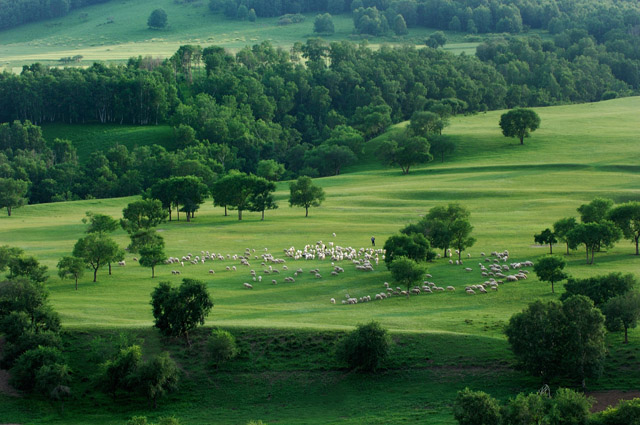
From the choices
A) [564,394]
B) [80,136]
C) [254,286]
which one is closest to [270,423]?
[564,394]

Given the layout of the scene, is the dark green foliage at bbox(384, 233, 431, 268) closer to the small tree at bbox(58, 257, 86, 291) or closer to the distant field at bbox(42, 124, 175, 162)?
the small tree at bbox(58, 257, 86, 291)

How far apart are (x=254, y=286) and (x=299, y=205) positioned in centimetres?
3739

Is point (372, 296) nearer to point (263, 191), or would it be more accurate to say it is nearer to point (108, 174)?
point (263, 191)

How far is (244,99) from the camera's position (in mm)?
190000

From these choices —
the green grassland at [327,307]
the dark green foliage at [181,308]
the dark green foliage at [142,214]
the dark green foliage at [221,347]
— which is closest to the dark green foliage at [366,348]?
the green grassland at [327,307]

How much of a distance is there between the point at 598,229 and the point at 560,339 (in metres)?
25.8

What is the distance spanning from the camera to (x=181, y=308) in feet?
185

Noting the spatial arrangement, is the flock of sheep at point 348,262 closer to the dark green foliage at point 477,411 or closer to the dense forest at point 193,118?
the dark green foliage at point 477,411

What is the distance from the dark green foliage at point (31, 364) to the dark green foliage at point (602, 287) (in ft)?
122

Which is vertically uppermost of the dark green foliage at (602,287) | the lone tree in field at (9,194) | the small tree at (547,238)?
the lone tree in field at (9,194)

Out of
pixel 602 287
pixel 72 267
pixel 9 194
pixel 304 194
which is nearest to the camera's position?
pixel 602 287

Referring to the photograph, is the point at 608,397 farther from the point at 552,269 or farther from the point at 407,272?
the point at 407,272

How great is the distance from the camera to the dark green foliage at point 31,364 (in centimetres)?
5244

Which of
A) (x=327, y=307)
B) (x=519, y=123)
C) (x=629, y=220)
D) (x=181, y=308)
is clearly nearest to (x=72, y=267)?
(x=181, y=308)
